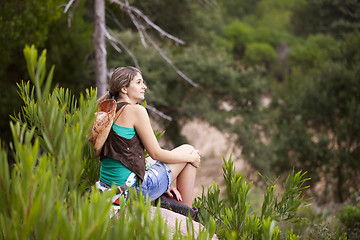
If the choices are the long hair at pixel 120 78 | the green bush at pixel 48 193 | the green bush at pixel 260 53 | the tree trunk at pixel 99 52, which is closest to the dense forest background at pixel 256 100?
the tree trunk at pixel 99 52

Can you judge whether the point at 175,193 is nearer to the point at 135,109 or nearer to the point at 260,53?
the point at 135,109

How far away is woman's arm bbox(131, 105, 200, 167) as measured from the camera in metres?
2.95

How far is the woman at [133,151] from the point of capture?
298 centimetres

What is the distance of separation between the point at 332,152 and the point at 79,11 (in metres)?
8.08

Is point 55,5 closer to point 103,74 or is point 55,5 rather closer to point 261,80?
point 103,74

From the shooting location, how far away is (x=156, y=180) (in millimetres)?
3164

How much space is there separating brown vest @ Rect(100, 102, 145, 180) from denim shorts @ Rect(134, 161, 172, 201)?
10 cm

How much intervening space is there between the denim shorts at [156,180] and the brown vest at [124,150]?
104 millimetres

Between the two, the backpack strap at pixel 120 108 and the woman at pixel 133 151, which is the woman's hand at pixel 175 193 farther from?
the backpack strap at pixel 120 108

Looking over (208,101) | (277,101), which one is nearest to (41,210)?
(208,101)

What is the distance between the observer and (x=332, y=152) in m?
12.3

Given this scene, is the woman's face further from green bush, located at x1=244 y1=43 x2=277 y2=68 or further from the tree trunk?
green bush, located at x1=244 y1=43 x2=277 y2=68

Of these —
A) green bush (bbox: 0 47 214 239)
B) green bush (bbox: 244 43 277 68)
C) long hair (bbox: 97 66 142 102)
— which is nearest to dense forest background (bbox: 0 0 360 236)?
long hair (bbox: 97 66 142 102)

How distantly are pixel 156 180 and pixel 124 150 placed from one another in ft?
1.19
